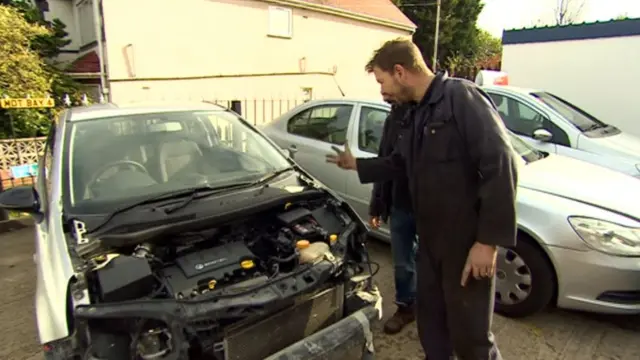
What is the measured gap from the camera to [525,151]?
3.62 meters

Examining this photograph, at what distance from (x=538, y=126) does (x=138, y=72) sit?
25.5ft

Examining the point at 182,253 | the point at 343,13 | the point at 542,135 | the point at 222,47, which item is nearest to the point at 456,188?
the point at 182,253

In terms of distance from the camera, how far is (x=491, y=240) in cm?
178

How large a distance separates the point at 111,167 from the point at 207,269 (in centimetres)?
110

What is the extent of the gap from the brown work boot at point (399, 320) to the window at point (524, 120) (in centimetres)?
303

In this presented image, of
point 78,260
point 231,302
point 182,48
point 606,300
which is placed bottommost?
point 606,300

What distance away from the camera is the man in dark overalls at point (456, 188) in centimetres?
177

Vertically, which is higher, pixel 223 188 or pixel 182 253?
pixel 223 188

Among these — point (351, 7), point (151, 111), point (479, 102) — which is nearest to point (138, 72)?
point (151, 111)

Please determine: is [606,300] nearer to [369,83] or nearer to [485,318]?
[485,318]

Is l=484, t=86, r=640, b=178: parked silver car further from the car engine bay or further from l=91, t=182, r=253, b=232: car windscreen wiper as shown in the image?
l=91, t=182, r=253, b=232: car windscreen wiper

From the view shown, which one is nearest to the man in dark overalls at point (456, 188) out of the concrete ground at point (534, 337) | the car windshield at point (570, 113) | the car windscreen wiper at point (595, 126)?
the concrete ground at point (534, 337)

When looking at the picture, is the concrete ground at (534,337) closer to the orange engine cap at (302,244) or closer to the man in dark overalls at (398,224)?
the man in dark overalls at (398,224)

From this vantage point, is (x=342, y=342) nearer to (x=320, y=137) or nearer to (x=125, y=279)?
(x=125, y=279)
